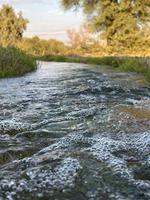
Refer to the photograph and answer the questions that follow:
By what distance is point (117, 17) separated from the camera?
1556 inches

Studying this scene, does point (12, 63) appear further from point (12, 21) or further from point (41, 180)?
point (12, 21)

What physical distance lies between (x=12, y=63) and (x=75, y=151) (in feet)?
37.7

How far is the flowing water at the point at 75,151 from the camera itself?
3.31 meters

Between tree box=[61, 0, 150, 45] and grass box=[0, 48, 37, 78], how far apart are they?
76.5ft

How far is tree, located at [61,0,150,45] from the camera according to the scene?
3922 cm

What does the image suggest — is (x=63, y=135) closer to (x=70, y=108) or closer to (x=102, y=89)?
(x=70, y=108)

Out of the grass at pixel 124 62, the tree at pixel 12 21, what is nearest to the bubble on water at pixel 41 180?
the grass at pixel 124 62

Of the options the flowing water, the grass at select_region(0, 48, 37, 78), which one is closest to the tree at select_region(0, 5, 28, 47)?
the grass at select_region(0, 48, 37, 78)

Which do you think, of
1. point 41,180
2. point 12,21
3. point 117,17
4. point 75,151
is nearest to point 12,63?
point 75,151

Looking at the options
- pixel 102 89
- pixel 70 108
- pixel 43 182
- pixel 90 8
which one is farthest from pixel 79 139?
pixel 90 8

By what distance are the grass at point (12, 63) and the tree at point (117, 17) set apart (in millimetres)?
23305

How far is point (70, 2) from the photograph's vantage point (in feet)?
140

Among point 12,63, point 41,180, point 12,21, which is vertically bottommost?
point 41,180

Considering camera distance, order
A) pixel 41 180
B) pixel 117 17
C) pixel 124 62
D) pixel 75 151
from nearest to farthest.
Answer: pixel 41 180, pixel 75 151, pixel 124 62, pixel 117 17
